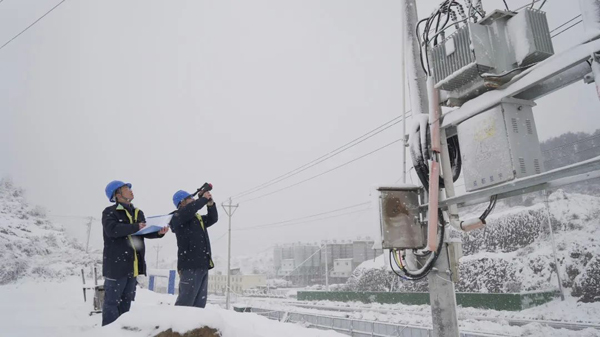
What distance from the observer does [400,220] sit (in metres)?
3.88

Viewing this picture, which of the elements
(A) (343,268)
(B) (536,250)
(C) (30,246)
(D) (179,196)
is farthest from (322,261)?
(D) (179,196)

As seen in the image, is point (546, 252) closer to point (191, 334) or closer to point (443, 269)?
point (443, 269)

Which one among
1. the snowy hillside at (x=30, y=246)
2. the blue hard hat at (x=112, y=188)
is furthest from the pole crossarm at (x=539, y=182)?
the snowy hillside at (x=30, y=246)

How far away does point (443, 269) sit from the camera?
142 inches

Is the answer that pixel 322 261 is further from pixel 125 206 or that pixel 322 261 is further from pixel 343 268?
pixel 125 206

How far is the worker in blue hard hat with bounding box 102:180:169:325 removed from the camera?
11.3 feet

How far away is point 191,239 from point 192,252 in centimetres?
15

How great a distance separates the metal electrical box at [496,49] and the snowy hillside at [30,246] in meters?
16.5

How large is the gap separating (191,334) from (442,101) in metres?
3.12

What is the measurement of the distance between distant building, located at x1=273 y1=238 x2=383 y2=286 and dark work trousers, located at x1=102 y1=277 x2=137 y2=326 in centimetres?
5759

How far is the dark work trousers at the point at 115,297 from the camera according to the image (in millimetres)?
3352

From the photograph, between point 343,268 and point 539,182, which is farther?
point 343,268

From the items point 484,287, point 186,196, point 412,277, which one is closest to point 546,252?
point 484,287

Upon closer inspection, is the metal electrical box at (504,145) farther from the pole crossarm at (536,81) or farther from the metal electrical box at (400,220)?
the metal electrical box at (400,220)
